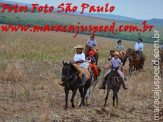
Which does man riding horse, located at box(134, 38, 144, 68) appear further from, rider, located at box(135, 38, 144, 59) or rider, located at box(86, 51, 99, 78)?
rider, located at box(86, 51, 99, 78)

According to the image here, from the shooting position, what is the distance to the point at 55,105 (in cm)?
1297

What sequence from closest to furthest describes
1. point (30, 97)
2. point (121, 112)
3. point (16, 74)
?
point (121, 112)
point (30, 97)
point (16, 74)

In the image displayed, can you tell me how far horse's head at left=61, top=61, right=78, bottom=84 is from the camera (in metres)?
11.7

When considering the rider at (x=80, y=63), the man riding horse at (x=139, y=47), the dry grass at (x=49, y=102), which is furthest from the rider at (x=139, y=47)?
the rider at (x=80, y=63)

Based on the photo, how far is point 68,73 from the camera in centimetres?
1179

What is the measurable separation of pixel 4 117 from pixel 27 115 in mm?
745

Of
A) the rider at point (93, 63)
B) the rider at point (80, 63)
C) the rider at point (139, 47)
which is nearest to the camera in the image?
the rider at point (80, 63)

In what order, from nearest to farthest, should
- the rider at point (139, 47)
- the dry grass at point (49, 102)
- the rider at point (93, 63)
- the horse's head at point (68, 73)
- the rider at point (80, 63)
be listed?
the dry grass at point (49, 102)
the horse's head at point (68, 73)
the rider at point (80, 63)
the rider at point (93, 63)
the rider at point (139, 47)

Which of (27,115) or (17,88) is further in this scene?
(17,88)

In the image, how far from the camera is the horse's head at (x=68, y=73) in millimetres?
11672

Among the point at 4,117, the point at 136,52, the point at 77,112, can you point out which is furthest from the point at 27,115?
the point at 136,52

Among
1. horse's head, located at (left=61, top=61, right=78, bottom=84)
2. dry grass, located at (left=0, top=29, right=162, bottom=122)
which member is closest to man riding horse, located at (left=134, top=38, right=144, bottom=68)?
dry grass, located at (left=0, top=29, right=162, bottom=122)

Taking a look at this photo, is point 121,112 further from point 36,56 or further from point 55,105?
point 36,56

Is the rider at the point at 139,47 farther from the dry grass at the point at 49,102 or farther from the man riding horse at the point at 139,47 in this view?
the dry grass at the point at 49,102
